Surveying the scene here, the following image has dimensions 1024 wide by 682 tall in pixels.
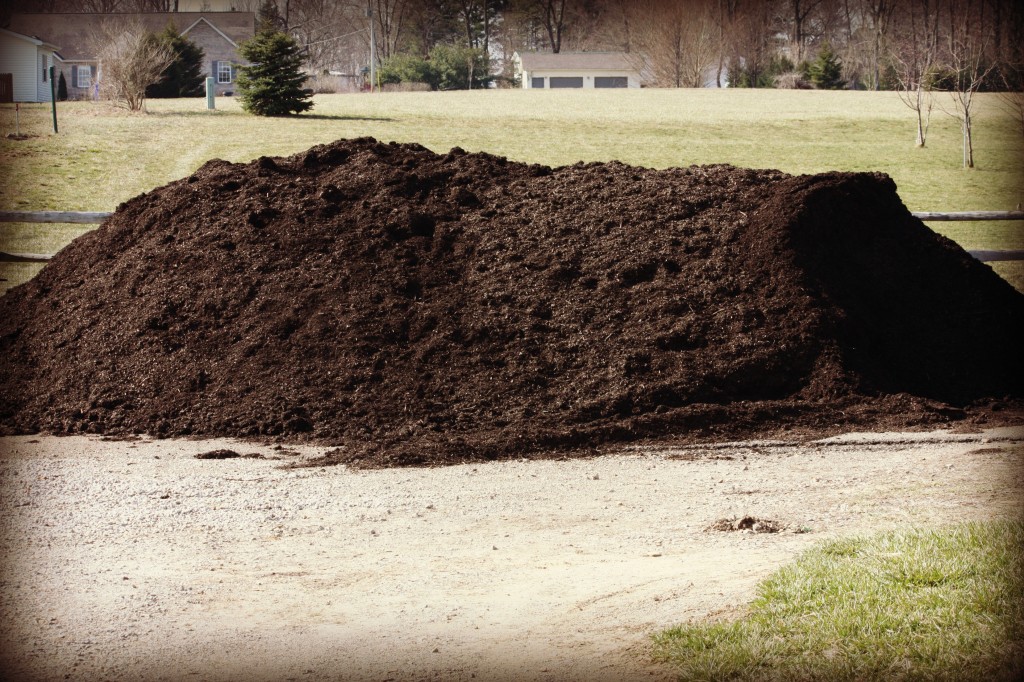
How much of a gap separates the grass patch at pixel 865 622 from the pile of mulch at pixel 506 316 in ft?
10.1

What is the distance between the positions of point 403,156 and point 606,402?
4334 mm

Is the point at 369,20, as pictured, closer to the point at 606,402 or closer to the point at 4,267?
the point at 606,402

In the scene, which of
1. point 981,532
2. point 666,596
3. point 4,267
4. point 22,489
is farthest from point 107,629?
point 4,267

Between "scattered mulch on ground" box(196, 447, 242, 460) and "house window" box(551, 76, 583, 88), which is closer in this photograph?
"scattered mulch on ground" box(196, 447, 242, 460)

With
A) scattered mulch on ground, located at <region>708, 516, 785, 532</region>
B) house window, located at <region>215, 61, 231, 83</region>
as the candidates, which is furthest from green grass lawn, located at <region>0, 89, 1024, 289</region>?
scattered mulch on ground, located at <region>708, 516, 785, 532</region>

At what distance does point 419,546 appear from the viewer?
5.09m

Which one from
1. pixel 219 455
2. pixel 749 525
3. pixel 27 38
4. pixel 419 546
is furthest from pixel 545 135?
pixel 27 38

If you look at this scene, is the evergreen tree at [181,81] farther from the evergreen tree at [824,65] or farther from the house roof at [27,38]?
the house roof at [27,38]

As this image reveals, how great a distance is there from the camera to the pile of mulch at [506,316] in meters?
7.40

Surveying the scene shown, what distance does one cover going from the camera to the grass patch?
3049 millimetres

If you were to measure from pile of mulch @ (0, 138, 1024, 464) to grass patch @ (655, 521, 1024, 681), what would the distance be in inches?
121

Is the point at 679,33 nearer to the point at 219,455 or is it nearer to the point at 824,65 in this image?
the point at 219,455

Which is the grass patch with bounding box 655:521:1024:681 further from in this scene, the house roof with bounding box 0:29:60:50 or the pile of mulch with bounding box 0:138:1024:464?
the pile of mulch with bounding box 0:138:1024:464

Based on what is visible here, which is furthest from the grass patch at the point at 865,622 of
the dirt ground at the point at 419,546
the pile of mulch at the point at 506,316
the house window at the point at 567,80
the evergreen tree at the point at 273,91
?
the evergreen tree at the point at 273,91
